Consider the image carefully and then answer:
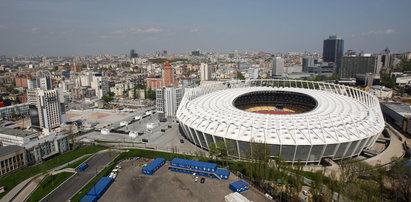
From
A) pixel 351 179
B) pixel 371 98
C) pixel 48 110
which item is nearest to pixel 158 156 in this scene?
pixel 351 179

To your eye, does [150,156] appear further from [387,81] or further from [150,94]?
[387,81]

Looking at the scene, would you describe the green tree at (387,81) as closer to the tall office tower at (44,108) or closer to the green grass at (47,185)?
the green grass at (47,185)

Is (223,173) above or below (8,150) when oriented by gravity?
below

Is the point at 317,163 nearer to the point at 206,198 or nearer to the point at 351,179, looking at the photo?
the point at 351,179

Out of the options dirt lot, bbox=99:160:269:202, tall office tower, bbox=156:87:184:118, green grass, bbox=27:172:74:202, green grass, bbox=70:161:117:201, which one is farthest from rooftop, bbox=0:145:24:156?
tall office tower, bbox=156:87:184:118

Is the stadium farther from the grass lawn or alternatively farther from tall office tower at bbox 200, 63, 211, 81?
tall office tower at bbox 200, 63, 211, 81

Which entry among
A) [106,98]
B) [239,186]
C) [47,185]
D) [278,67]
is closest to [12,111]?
[106,98]
